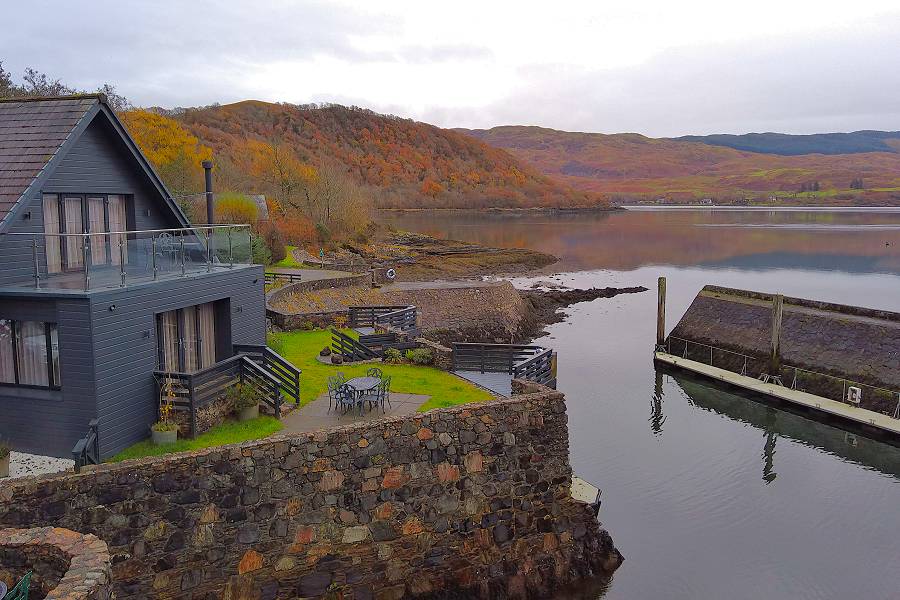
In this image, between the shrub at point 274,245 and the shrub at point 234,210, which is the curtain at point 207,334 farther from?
the shrub at point 234,210

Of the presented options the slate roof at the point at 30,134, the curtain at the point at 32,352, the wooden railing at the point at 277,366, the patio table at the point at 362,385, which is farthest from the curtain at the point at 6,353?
the patio table at the point at 362,385

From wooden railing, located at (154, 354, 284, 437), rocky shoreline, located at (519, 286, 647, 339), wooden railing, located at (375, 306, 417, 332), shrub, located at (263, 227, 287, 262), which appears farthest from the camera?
shrub, located at (263, 227, 287, 262)

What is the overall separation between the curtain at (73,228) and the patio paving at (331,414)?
5629 millimetres

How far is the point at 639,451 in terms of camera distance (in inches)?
1013

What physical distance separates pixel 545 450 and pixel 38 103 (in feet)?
45.5


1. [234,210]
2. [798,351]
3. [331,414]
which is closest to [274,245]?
[234,210]

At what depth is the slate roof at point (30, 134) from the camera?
1518 cm

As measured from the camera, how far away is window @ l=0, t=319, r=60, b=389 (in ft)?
47.5

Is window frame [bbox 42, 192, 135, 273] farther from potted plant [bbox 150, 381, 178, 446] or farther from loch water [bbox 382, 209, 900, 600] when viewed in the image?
loch water [bbox 382, 209, 900, 600]

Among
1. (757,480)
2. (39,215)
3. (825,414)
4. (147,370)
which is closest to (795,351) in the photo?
(825,414)

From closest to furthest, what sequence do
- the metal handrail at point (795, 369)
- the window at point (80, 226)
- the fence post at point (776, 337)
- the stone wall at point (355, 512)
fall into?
the stone wall at point (355, 512) < the window at point (80, 226) < the metal handrail at point (795, 369) < the fence post at point (776, 337)

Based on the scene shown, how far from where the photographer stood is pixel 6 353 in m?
14.7

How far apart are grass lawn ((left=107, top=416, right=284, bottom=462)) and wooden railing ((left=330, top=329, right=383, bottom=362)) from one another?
6711mm

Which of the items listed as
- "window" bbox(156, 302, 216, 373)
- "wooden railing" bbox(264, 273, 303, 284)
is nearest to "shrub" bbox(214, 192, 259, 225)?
"wooden railing" bbox(264, 273, 303, 284)
